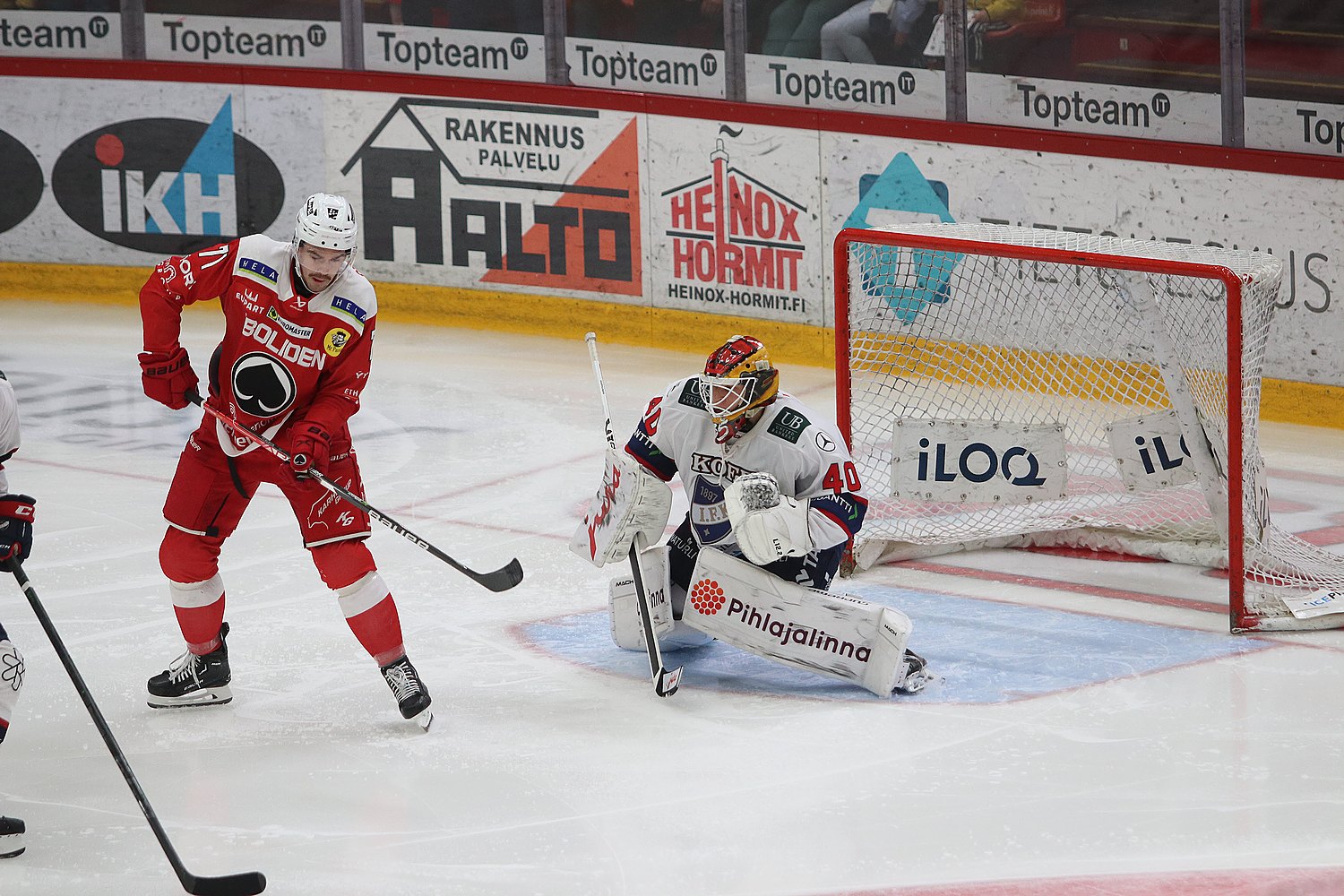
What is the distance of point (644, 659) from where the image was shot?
4.93 m

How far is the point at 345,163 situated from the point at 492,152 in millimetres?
868

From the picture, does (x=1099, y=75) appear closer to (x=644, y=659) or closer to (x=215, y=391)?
(x=644, y=659)

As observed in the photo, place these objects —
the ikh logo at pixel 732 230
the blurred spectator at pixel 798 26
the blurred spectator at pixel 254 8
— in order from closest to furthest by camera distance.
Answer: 1. the blurred spectator at pixel 798 26
2. the ikh logo at pixel 732 230
3. the blurred spectator at pixel 254 8

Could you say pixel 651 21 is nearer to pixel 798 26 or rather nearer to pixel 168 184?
pixel 798 26

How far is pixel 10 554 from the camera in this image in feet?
12.5

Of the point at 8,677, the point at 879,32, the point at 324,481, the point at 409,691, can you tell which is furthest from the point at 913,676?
the point at 879,32

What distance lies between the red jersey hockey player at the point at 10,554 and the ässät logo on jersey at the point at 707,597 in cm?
160

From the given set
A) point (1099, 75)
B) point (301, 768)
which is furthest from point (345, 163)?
point (301, 768)

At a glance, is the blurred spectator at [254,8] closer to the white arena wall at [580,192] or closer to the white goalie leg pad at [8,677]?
the white arena wall at [580,192]

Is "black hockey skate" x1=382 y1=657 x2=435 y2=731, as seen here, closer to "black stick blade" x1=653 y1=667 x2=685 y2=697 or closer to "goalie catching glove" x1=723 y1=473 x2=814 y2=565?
"black stick blade" x1=653 y1=667 x2=685 y2=697

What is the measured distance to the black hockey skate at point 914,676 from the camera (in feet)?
15.2

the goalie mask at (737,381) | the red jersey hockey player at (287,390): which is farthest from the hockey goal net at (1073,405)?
the red jersey hockey player at (287,390)

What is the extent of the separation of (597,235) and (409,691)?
4.82 m

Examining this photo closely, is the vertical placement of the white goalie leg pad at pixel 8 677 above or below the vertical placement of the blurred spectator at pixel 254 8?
below
